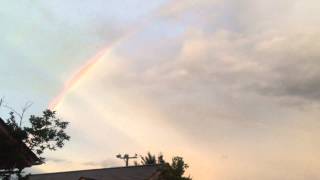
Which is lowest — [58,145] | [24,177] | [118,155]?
[24,177]

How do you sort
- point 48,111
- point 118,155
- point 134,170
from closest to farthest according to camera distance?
point 48,111
point 134,170
point 118,155

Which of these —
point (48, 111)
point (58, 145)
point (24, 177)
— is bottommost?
point (24, 177)

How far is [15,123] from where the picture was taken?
19.7 m

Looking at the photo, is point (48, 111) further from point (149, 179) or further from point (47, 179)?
point (47, 179)

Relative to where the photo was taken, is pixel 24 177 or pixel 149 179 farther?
pixel 149 179

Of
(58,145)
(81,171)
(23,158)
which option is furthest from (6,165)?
(81,171)

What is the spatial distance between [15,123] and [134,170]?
87.5ft

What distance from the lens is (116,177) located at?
4547 centimetres

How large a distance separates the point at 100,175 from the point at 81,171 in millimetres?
4610

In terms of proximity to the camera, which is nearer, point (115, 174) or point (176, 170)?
point (176, 170)

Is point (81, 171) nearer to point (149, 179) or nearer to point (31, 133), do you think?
point (149, 179)

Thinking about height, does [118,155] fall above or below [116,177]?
above

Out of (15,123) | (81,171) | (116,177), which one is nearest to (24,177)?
(15,123)

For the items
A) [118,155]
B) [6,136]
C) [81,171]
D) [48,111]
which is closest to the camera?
[6,136]
